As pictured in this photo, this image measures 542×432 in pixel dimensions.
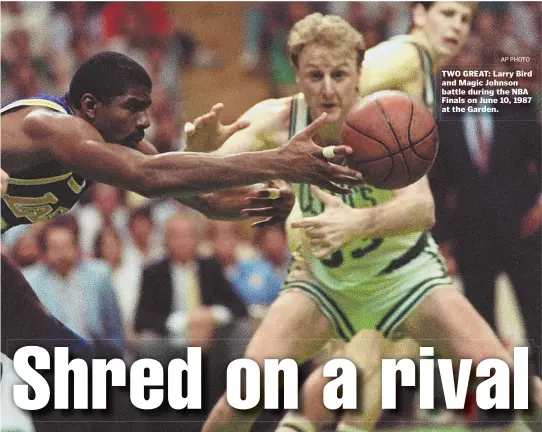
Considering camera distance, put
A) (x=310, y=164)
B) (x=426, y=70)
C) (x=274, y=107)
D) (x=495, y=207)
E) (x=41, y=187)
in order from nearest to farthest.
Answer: (x=310, y=164), (x=41, y=187), (x=274, y=107), (x=426, y=70), (x=495, y=207)

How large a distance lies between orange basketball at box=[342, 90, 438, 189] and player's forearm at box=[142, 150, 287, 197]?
588 mm

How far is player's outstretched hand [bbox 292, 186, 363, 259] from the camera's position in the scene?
416 centimetres

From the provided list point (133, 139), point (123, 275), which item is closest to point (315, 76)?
point (133, 139)

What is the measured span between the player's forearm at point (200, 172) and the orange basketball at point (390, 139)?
59 cm

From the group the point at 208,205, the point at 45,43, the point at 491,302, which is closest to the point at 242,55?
the point at 45,43

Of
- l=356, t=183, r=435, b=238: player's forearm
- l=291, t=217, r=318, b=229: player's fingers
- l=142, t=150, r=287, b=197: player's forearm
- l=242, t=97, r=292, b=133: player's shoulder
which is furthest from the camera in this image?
l=242, t=97, r=292, b=133: player's shoulder

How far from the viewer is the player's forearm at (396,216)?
4238 millimetres

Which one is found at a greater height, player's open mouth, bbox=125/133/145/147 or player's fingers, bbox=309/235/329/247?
player's open mouth, bbox=125/133/145/147

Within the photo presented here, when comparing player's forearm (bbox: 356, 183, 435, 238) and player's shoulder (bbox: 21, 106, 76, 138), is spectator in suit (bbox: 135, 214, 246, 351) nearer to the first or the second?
player's forearm (bbox: 356, 183, 435, 238)

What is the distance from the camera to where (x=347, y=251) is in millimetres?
4371

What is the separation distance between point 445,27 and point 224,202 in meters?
1.44

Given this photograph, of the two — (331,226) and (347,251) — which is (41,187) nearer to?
(331,226)

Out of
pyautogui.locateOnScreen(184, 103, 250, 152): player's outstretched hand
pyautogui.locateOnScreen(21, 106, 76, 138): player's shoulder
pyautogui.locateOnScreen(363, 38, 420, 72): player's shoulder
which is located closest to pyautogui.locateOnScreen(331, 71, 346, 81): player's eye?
pyautogui.locateOnScreen(363, 38, 420, 72): player's shoulder

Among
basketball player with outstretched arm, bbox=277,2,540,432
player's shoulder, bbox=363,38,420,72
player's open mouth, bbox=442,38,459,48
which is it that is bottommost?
basketball player with outstretched arm, bbox=277,2,540,432
